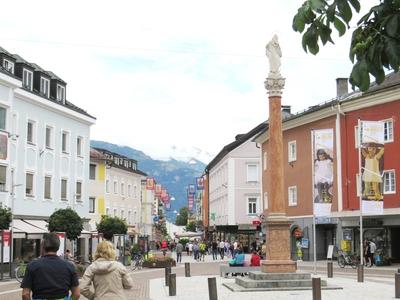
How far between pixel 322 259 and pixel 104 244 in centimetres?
3882

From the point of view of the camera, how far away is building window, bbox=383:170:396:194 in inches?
Answer: 1496

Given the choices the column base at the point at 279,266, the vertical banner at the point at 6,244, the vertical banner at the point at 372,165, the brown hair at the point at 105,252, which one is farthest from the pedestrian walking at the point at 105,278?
the vertical banner at the point at 372,165

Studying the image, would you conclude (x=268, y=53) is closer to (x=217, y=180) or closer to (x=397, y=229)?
(x=397, y=229)

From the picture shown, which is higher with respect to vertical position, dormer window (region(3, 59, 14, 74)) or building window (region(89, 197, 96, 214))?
dormer window (region(3, 59, 14, 74))

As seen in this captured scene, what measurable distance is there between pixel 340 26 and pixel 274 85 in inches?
780

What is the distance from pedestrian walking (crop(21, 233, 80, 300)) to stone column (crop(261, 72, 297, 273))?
50.9 ft

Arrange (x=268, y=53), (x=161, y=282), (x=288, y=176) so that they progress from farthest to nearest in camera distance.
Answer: (x=288, y=176), (x=161, y=282), (x=268, y=53)

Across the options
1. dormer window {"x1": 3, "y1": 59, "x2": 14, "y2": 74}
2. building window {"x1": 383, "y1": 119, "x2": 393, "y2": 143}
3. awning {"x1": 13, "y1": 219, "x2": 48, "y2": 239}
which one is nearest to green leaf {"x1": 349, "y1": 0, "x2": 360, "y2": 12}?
awning {"x1": 13, "y1": 219, "x2": 48, "y2": 239}

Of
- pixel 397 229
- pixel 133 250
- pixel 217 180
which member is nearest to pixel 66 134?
pixel 133 250

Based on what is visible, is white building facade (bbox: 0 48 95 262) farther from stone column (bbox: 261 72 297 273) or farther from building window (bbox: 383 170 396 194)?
building window (bbox: 383 170 396 194)

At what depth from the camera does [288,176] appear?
49500 millimetres

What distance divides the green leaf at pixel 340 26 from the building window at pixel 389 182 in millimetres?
35499

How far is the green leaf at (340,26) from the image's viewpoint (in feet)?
12.7

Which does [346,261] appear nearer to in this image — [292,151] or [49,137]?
[292,151]
